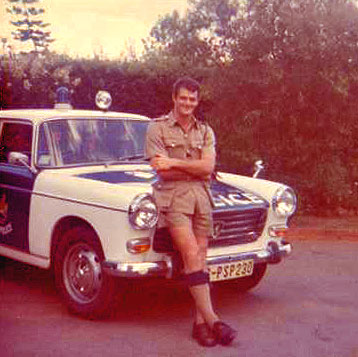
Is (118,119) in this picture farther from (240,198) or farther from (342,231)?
(342,231)

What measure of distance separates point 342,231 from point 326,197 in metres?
1.33

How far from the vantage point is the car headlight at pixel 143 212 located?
219 inches

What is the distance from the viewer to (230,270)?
6.00 metres

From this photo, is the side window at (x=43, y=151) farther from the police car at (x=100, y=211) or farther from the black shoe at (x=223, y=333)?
the black shoe at (x=223, y=333)

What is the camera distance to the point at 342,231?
10.3 meters

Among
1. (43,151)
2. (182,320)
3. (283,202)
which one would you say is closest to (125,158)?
(43,151)

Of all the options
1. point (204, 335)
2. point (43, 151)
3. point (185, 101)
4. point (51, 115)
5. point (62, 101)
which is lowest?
point (204, 335)

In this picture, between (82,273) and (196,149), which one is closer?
(196,149)

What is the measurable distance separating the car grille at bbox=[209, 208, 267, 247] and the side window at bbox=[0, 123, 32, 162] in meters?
1.93

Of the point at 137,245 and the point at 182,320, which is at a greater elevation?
the point at 137,245

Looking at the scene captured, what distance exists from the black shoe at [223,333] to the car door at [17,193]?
206cm

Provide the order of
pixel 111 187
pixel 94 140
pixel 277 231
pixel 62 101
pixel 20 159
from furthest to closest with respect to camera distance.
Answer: pixel 62 101, pixel 94 140, pixel 277 231, pixel 20 159, pixel 111 187

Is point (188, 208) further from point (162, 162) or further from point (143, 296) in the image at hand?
point (143, 296)

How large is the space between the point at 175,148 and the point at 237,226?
36.8 inches
